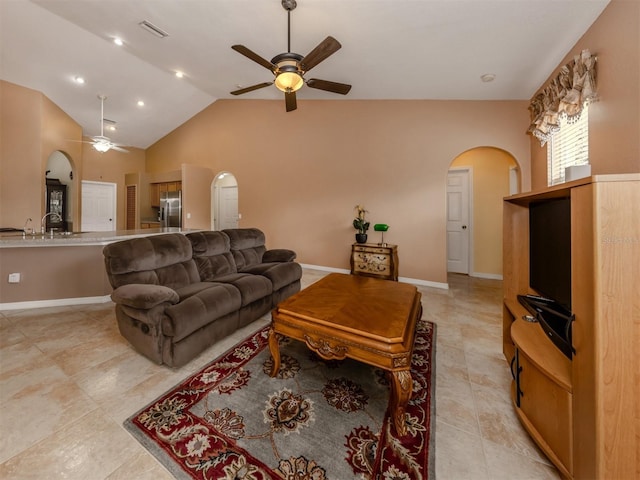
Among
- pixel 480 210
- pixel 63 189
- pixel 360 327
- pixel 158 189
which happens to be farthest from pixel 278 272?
pixel 63 189

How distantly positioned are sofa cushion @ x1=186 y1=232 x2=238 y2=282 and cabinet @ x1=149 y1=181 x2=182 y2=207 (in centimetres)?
408

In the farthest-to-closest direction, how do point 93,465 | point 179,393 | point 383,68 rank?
point 383,68 → point 179,393 → point 93,465

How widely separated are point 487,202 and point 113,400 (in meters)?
5.54

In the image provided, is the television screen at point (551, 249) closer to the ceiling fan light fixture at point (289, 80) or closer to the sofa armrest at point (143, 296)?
the ceiling fan light fixture at point (289, 80)

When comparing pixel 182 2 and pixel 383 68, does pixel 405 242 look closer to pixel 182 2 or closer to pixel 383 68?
pixel 383 68

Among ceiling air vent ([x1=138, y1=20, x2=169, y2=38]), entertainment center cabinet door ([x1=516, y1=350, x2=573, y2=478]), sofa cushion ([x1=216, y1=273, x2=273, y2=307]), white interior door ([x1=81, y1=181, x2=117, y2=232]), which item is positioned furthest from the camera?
white interior door ([x1=81, y1=181, x2=117, y2=232])

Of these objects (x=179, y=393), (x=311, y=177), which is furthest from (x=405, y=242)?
(x=179, y=393)

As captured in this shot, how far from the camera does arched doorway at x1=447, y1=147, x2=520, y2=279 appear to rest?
453 centimetres

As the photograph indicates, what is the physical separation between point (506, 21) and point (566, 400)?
2.99 meters

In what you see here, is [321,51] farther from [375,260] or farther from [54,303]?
[54,303]

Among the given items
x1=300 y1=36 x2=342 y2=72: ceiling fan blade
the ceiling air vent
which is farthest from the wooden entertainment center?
the ceiling air vent

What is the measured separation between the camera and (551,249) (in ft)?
5.15

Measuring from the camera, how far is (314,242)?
514 cm

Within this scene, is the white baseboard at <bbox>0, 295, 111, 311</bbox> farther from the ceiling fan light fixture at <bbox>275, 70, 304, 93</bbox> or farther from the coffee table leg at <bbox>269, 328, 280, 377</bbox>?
the ceiling fan light fixture at <bbox>275, 70, 304, 93</bbox>
